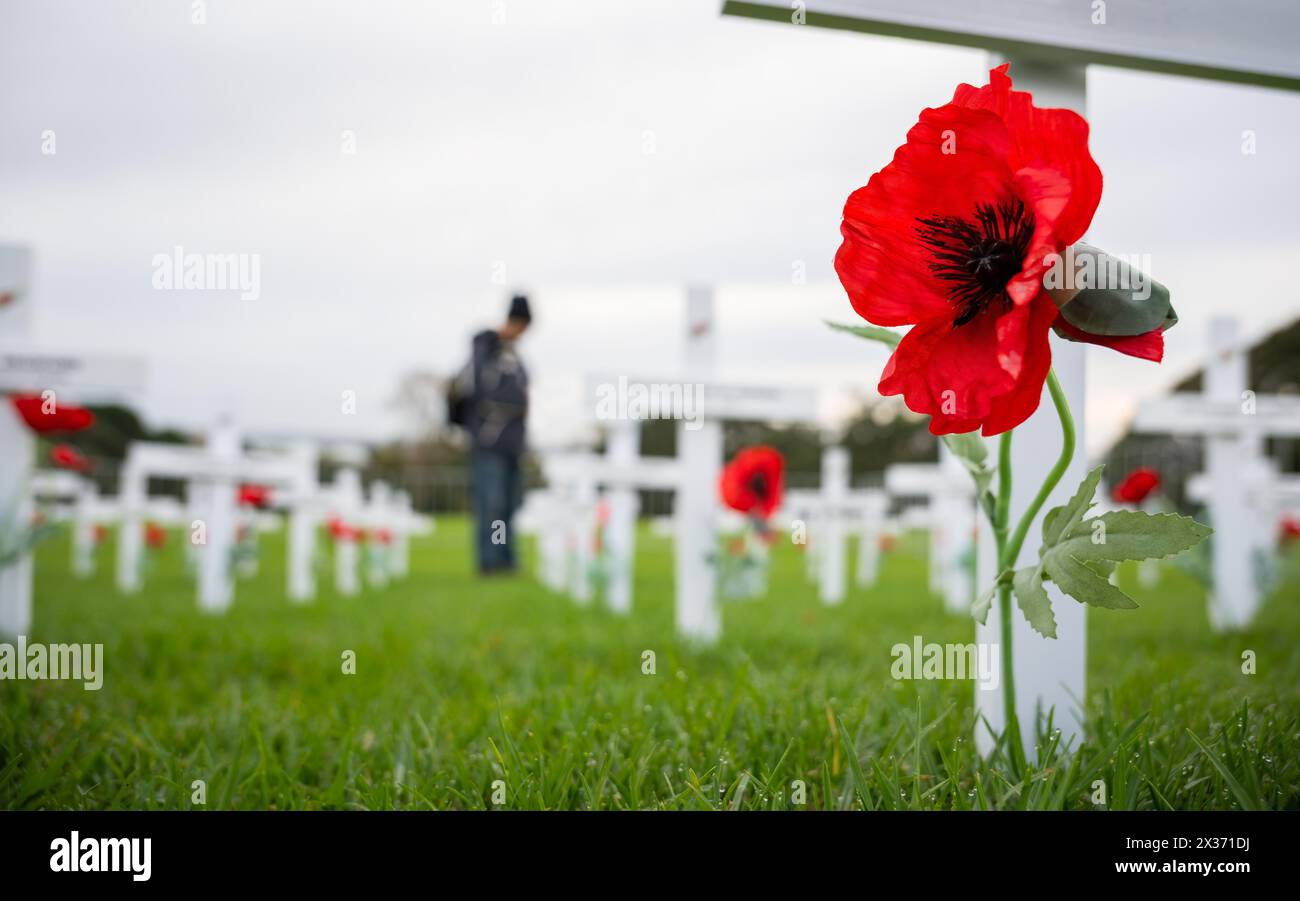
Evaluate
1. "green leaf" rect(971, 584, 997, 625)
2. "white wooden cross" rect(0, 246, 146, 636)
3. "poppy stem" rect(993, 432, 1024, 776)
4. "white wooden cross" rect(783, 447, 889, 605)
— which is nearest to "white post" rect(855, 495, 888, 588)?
"white wooden cross" rect(783, 447, 889, 605)

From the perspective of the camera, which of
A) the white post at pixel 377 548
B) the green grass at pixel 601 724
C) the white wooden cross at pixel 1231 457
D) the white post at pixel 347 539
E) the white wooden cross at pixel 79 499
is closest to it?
the green grass at pixel 601 724

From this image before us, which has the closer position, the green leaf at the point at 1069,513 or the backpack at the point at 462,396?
the green leaf at the point at 1069,513

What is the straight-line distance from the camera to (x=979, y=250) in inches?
38.6

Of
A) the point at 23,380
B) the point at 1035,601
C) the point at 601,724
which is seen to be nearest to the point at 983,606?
the point at 1035,601

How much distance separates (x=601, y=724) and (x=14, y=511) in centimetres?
235

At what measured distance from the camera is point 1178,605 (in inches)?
247

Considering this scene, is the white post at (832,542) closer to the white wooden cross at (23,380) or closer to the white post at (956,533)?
the white post at (956,533)

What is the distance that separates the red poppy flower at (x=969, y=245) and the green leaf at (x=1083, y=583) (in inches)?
7.6

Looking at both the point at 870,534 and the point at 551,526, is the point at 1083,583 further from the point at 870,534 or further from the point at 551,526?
the point at 870,534

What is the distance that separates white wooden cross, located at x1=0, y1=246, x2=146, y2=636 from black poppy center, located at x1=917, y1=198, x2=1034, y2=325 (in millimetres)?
3049

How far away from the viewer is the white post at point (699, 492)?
3.63m

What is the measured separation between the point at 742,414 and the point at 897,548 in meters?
15.1

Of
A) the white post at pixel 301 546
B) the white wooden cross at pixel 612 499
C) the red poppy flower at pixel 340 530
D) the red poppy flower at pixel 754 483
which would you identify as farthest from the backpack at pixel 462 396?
the red poppy flower at pixel 754 483
